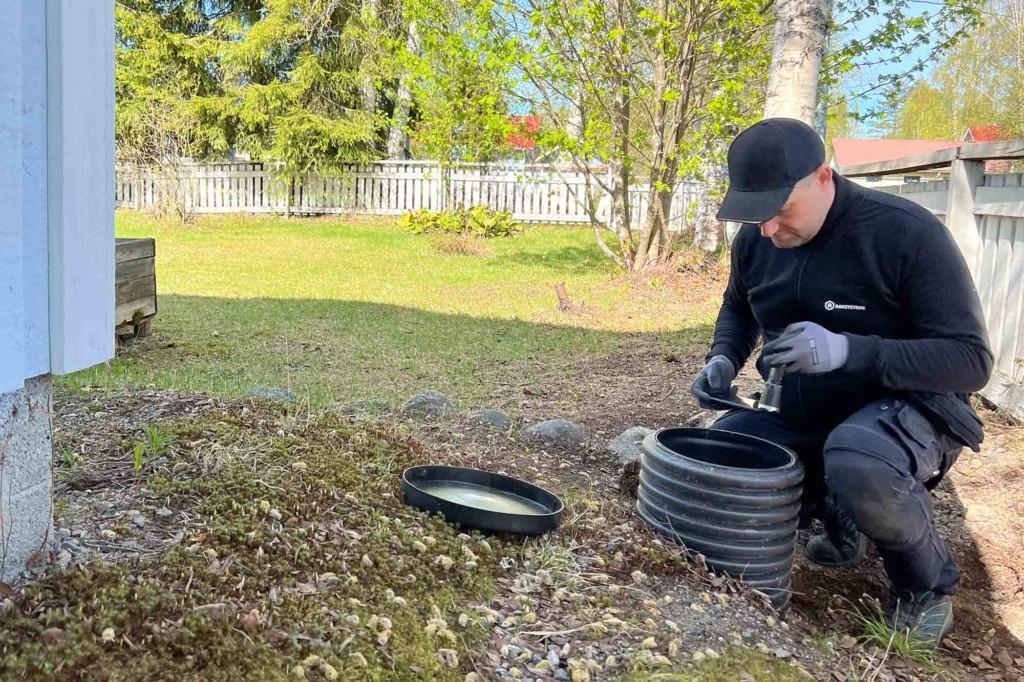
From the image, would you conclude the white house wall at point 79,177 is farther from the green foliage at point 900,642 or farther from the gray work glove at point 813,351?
the green foliage at point 900,642

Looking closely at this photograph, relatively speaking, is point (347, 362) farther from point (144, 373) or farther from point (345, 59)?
point (345, 59)

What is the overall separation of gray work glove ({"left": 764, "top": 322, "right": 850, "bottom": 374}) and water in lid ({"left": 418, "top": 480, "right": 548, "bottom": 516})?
933 mm

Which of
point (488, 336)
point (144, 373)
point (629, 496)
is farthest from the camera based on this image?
point (488, 336)

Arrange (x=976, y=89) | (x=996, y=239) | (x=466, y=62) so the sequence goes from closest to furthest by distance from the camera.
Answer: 1. (x=996, y=239)
2. (x=466, y=62)
3. (x=976, y=89)

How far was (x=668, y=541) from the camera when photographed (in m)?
2.91

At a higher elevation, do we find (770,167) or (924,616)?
(770,167)

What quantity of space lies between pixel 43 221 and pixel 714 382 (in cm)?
219

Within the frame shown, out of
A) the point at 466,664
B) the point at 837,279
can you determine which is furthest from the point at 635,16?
the point at 466,664

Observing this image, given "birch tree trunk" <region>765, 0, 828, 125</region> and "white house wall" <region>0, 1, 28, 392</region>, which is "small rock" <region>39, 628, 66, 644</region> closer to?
"white house wall" <region>0, 1, 28, 392</region>

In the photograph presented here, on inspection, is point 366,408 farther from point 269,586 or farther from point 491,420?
point 269,586

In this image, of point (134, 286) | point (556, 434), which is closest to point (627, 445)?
point (556, 434)

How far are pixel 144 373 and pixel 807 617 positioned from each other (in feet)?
14.0

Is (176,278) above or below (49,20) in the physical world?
below

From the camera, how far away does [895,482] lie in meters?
2.70
